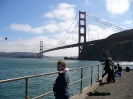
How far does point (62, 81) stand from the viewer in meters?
3.53

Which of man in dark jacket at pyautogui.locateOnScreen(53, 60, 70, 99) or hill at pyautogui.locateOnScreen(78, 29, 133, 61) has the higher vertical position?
hill at pyautogui.locateOnScreen(78, 29, 133, 61)

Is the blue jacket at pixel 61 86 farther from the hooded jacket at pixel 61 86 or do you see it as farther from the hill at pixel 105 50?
the hill at pixel 105 50

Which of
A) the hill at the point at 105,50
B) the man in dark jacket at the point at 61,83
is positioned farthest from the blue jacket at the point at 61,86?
the hill at the point at 105,50

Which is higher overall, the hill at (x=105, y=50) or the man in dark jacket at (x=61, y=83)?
the hill at (x=105, y=50)

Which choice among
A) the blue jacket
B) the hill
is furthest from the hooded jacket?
the hill

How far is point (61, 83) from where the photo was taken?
139 inches

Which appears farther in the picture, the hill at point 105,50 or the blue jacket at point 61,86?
the hill at point 105,50

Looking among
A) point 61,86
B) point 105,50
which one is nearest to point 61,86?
point 61,86

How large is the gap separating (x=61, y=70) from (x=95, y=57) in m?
100

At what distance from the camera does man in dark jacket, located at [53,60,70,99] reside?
11.5ft

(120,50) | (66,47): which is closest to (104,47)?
(120,50)

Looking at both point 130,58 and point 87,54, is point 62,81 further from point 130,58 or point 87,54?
point 87,54

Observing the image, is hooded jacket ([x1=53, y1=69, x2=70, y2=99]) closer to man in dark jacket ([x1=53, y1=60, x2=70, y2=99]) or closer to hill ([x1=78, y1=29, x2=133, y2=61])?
man in dark jacket ([x1=53, y1=60, x2=70, y2=99])

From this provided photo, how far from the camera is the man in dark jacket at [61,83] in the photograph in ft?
11.5
